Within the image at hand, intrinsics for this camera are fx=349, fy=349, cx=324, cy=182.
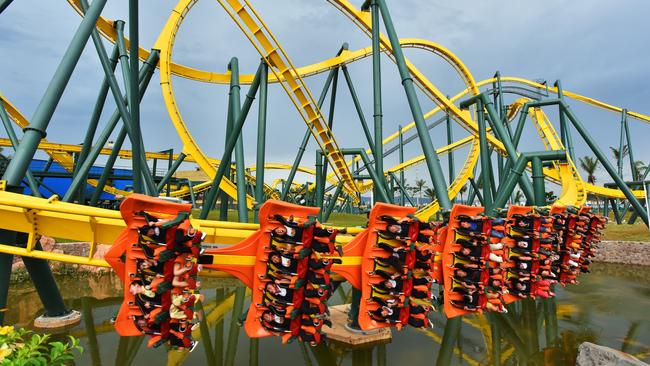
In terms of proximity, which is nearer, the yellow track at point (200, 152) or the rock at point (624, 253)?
the yellow track at point (200, 152)

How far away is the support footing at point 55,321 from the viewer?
538 cm

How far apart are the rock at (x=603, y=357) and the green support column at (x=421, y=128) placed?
7.79ft

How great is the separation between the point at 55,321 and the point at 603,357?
7.52 m

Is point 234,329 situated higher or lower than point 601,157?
lower

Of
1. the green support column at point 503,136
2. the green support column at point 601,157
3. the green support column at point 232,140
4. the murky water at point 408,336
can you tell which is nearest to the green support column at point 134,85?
the green support column at point 232,140

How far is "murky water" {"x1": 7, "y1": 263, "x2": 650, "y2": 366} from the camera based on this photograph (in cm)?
474

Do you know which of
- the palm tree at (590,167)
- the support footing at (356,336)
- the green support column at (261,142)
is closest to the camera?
the support footing at (356,336)

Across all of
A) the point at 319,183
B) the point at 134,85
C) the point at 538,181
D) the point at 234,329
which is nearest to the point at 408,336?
the point at 234,329

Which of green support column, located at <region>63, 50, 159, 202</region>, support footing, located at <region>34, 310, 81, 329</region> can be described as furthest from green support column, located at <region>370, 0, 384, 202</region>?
support footing, located at <region>34, 310, 81, 329</region>

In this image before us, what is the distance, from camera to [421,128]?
6.55m

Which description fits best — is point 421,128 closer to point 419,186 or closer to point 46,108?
point 46,108

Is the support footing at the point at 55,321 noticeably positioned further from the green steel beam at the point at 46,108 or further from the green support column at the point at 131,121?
the green steel beam at the point at 46,108

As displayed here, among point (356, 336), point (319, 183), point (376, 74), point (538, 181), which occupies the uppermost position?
point (376, 74)

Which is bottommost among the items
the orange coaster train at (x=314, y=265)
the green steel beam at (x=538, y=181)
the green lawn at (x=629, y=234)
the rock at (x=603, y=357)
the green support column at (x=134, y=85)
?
the rock at (x=603, y=357)
